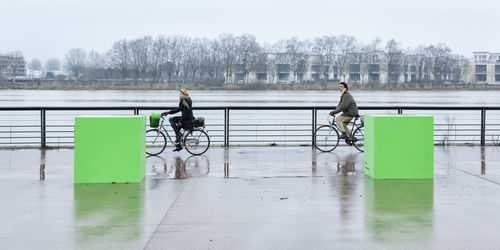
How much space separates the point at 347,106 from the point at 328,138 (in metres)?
0.88

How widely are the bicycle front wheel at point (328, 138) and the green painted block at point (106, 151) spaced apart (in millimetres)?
6055

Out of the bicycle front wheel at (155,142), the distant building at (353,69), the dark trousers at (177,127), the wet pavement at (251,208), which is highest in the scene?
the distant building at (353,69)

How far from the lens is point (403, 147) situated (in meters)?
10.3

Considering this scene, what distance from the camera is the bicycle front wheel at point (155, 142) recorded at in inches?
556

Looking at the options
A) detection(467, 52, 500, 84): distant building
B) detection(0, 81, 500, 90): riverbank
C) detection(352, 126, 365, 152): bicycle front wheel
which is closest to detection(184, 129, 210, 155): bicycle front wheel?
detection(352, 126, 365, 152): bicycle front wheel

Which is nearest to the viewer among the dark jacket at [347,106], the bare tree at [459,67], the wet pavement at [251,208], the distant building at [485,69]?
the wet pavement at [251,208]

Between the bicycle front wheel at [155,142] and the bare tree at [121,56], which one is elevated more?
the bare tree at [121,56]

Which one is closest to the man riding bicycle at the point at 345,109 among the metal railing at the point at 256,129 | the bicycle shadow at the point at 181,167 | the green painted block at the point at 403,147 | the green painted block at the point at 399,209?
the metal railing at the point at 256,129

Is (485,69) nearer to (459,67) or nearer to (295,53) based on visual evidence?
(459,67)

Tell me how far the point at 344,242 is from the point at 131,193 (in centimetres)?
381

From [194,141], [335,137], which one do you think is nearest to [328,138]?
[335,137]

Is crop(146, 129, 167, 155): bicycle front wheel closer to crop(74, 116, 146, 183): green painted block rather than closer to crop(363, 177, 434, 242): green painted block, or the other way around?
crop(74, 116, 146, 183): green painted block

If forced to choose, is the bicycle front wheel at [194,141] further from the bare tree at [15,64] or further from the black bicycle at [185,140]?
the bare tree at [15,64]

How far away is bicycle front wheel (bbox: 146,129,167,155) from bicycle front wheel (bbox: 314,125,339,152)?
3670 mm
